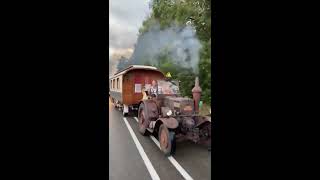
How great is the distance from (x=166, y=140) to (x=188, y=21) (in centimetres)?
133

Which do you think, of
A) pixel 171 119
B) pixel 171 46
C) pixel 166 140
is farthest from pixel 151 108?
pixel 171 46

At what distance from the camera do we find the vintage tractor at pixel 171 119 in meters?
2.48

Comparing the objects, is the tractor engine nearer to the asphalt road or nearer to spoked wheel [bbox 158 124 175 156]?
spoked wheel [bbox 158 124 175 156]

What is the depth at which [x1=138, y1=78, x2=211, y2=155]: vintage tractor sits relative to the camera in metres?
2.48

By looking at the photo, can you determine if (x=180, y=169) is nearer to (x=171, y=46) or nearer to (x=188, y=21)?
(x=171, y=46)

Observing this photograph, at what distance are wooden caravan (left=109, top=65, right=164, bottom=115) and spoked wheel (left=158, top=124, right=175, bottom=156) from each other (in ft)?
1.64

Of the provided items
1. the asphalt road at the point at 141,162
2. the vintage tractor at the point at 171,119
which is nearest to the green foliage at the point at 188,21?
the vintage tractor at the point at 171,119

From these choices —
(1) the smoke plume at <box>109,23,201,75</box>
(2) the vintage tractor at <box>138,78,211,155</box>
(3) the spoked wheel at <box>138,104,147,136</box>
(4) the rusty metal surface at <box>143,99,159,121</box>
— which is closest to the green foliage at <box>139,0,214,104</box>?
(1) the smoke plume at <box>109,23,201,75</box>

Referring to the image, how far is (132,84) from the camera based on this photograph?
3012mm

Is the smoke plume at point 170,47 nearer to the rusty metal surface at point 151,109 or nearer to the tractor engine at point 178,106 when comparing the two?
the tractor engine at point 178,106
